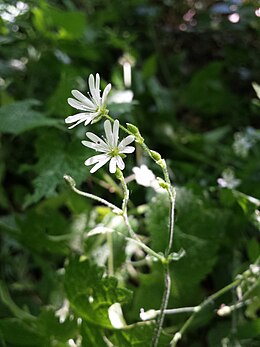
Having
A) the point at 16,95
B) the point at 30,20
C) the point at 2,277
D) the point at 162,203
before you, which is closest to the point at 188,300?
the point at 162,203

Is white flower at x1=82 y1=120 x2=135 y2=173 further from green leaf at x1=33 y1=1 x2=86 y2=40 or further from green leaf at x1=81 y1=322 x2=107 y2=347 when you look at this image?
green leaf at x1=33 y1=1 x2=86 y2=40

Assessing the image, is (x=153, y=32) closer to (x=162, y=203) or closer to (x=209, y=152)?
(x=209, y=152)

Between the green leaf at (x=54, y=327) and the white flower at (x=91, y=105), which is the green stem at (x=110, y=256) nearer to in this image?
the green leaf at (x=54, y=327)

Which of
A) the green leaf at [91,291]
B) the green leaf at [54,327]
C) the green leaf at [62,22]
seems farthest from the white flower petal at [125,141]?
the green leaf at [62,22]

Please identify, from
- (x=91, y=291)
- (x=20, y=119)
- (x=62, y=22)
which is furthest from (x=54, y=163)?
(x=62, y=22)

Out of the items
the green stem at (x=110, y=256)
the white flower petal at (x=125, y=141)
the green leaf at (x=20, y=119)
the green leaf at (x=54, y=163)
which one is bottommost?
the green stem at (x=110, y=256)

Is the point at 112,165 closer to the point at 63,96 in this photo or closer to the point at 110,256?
the point at 110,256

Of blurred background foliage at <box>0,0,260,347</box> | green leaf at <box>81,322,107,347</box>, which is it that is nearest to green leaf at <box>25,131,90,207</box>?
blurred background foliage at <box>0,0,260,347</box>
